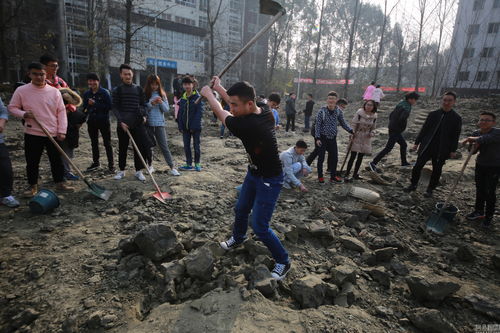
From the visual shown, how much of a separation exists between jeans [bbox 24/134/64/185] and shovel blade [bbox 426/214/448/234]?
19.8 feet

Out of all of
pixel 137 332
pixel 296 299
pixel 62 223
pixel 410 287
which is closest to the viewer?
pixel 137 332

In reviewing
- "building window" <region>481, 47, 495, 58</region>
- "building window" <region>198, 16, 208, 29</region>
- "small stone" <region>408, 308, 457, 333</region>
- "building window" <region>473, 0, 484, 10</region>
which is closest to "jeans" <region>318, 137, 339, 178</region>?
"small stone" <region>408, 308, 457, 333</region>

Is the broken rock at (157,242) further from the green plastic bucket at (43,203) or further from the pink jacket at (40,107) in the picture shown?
the pink jacket at (40,107)

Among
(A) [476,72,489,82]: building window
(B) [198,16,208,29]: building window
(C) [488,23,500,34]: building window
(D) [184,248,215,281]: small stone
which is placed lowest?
(D) [184,248,215,281]: small stone

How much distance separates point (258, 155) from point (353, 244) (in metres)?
1.88

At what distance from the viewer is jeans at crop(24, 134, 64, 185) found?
401 centimetres

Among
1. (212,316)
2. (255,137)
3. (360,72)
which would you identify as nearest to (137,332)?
(212,316)

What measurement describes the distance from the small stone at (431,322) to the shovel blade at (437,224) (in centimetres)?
238

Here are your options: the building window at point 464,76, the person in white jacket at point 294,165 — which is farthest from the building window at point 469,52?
the person in white jacket at point 294,165

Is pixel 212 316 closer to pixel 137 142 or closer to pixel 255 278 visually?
pixel 255 278

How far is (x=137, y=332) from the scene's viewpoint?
1972mm

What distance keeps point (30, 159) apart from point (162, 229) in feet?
9.09

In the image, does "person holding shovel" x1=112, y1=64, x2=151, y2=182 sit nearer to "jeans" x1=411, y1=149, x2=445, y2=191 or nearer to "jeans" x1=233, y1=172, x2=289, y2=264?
"jeans" x1=233, y1=172, x2=289, y2=264

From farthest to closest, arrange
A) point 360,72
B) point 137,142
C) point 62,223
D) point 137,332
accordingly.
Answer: point 360,72 → point 137,142 → point 62,223 → point 137,332
